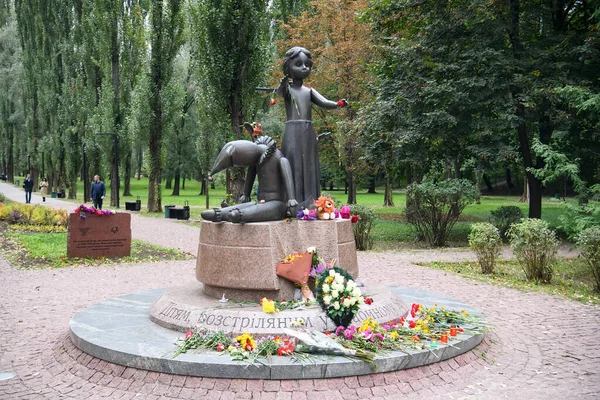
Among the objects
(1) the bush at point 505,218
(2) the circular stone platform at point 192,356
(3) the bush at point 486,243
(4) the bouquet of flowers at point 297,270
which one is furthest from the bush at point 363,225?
(2) the circular stone platform at point 192,356

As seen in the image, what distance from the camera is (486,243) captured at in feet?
34.6

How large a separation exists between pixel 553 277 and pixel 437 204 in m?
4.82

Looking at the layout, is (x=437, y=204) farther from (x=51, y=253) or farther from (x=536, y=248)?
(x=51, y=253)

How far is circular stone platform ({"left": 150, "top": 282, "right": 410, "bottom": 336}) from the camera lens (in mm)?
5160

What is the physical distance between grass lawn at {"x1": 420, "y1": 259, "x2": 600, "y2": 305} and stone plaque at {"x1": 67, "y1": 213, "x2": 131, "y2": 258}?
729 cm

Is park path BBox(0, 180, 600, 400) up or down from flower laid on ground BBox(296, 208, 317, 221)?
down

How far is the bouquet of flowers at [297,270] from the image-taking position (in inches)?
228

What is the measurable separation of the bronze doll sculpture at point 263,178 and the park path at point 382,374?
2.13 metres

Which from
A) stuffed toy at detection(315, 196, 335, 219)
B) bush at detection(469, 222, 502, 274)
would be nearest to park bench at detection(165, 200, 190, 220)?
bush at detection(469, 222, 502, 274)

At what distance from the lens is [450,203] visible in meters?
14.4

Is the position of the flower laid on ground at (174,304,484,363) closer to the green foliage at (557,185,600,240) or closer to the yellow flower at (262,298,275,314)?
the yellow flower at (262,298,275,314)

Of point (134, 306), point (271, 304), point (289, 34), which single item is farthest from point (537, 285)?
point (289, 34)

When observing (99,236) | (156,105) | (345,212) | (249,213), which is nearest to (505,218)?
(345,212)

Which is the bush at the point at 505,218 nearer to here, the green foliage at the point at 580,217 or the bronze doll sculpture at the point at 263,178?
the green foliage at the point at 580,217
